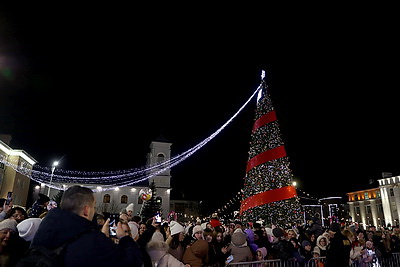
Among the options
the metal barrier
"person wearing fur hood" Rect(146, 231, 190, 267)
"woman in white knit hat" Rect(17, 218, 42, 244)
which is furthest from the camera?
the metal barrier

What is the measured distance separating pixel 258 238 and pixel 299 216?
9.56m

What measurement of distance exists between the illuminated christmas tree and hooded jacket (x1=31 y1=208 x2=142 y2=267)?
1498 cm

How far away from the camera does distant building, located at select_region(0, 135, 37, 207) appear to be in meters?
35.9

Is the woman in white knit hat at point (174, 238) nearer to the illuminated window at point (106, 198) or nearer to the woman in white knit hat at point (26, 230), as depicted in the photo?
the woman in white knit hat at point (26, 230)

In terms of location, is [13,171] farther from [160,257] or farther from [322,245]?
[160,257]

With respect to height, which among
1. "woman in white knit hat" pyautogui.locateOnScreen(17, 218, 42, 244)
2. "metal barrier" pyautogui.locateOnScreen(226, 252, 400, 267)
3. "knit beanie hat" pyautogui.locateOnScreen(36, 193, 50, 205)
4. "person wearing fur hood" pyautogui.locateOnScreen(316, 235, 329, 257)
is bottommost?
"metal barrier" pyautogui.locateOnScreen(226, 252, 400, 267)

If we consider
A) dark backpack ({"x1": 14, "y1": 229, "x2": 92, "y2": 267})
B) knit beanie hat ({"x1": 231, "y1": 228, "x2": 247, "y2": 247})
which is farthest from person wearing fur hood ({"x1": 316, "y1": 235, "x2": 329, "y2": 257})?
dark backpack ({"x1": 14, "y1": 229, "x2": 92, "y2": 267})

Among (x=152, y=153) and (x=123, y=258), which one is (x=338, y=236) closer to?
(x=123, y=258)

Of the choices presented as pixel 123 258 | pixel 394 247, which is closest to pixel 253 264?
pixel 123 258

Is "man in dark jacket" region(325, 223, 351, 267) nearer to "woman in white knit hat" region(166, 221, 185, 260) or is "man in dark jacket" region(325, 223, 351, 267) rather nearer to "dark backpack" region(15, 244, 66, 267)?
"woman in white knit hat" region(166, 221, 185, 260)

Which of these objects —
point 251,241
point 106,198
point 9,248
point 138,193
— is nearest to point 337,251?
point 251,241

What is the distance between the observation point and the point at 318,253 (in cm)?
765

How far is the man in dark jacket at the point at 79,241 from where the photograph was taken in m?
2.12

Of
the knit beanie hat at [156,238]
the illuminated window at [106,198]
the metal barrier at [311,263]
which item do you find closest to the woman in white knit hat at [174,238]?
the knit beanie hat at [156,238]
